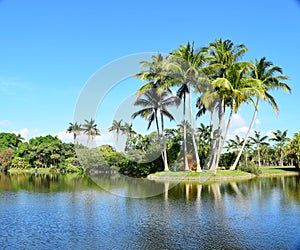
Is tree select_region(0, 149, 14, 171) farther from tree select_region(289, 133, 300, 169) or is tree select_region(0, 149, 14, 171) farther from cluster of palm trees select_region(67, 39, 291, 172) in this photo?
tree select_region(289, 133, 300, 169)

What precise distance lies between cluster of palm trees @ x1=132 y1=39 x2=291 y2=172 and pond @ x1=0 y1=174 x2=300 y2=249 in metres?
13.0

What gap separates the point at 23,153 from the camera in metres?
63.3

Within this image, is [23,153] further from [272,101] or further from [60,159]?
[272,101]

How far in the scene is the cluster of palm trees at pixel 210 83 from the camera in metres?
30.4

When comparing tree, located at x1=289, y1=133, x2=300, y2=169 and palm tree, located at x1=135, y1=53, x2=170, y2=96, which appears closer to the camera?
palm tree, located at x1=135, y1=53, x2=170, y2=96

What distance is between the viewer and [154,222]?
12625 millimetres

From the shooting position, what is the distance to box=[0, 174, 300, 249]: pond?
32.8 ft

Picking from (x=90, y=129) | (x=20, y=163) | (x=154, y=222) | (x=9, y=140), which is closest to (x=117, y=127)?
(x=90, y=129)

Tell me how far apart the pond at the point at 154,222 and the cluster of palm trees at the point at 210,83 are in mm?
12983

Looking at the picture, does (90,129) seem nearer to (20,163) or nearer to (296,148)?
(20,163)

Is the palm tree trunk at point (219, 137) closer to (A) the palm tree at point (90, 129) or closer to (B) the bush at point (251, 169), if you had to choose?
(B) the bush at point (251, 169)

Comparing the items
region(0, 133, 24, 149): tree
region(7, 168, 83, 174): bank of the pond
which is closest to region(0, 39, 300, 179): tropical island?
region(7, 168, 83, 174): bank of the pond

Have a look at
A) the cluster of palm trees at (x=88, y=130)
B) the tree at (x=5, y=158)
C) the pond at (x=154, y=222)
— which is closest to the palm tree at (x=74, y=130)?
the cluster of palm trees at (x=88, y=130)

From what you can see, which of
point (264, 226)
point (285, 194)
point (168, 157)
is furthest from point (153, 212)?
point (168, 157)
